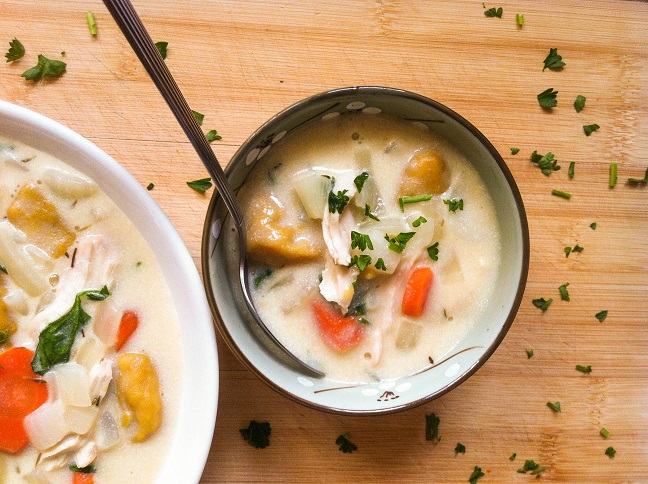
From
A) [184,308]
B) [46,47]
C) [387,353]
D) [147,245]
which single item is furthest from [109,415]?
[46,47]

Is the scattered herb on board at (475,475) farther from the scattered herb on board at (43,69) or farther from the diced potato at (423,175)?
the scattered herb on board at (43,69)

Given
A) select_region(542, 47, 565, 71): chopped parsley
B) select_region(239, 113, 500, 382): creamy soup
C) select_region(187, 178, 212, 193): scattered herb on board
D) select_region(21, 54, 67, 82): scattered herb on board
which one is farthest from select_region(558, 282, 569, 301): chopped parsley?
select_region(21, 54, 67, 82): scattered herb on board

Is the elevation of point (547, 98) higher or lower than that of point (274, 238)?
higher

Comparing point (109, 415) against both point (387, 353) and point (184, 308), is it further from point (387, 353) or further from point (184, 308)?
point (387, 353)

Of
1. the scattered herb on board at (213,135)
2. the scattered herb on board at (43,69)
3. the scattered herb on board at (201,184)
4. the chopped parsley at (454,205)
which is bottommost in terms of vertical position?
the scattered herb on board at (201,184)

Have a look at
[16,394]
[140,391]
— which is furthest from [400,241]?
[16,394]

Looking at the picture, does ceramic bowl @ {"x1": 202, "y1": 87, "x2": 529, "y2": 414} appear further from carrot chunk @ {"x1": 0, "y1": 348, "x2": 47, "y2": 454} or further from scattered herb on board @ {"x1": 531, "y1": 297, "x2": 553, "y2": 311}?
carrot chunk @ {"x1": 0, "y1": 348, "x2": 47, "y2": 454}

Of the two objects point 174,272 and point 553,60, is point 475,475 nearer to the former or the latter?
point 174,272

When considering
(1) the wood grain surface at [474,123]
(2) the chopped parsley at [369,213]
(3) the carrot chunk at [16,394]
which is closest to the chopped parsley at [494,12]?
(1) the wood grain surface at [474,123]
